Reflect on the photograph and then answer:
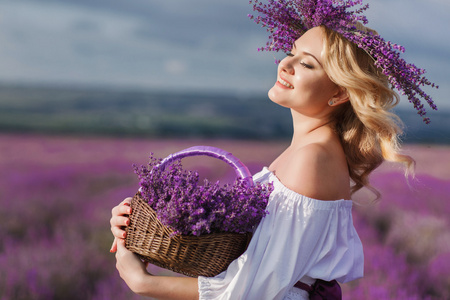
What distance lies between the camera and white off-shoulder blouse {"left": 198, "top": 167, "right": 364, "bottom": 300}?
1.63 m

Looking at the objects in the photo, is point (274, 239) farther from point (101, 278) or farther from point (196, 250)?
point (101, 278)

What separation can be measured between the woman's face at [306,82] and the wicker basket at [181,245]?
41cm

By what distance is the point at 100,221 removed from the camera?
4.29m

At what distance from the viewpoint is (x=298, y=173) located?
169 cm

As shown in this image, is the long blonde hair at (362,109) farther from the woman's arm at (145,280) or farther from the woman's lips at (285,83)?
the woman's arm at (145,280)

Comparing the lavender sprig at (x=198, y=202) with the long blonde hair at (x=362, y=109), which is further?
the long blonde hair at (x=362, y=109)

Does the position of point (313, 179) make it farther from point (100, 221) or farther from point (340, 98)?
point (100, 221)

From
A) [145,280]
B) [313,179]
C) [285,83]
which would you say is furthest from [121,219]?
Result: [285,83]

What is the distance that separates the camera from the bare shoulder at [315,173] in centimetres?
169

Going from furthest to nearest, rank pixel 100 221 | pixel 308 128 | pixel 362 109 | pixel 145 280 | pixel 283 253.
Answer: pixel 100 221 < pixel 308 128 < pixel 362 109 < pixel 145 280 < pixel 283 253

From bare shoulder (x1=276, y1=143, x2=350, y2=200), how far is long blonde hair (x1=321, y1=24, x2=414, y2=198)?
21cm

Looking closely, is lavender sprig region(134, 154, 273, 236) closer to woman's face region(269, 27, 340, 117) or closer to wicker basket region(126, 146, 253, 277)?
wicker basket region(126, 146, 253, 277)

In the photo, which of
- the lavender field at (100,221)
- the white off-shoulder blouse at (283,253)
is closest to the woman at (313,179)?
the white off-shoulder blouse at (283,253)

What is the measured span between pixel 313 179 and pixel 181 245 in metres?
0.52
